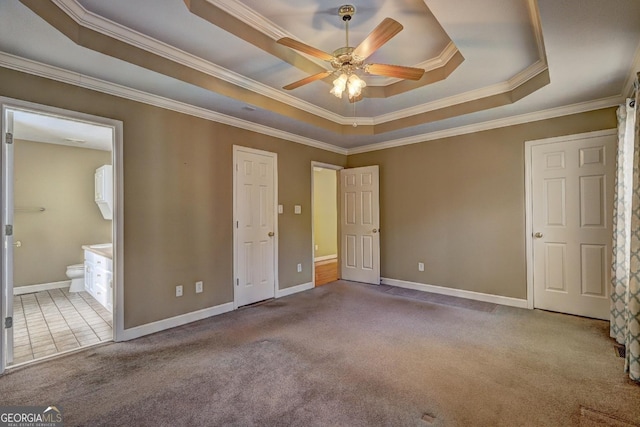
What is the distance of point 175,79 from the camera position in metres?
2.74

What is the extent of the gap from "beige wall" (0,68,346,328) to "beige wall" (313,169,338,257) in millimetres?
3516

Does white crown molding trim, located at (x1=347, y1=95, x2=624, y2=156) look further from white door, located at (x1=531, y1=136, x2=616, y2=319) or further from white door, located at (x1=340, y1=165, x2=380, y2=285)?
white door, located at (x1=340, y1=165, x2=380, y2=285)

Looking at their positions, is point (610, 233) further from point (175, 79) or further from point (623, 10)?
point (175, 79)

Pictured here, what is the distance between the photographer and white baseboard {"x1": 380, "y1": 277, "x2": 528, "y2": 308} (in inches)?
154

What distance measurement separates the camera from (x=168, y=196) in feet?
10.8

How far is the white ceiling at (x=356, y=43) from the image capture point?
2051mm

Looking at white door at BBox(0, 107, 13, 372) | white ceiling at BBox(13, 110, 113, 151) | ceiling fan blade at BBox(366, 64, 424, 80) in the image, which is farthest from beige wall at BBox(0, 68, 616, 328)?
ceiling fan blade at BBox(366, 64, 424, 80)

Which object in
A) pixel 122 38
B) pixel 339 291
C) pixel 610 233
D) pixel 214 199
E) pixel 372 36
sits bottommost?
pixel 339 291

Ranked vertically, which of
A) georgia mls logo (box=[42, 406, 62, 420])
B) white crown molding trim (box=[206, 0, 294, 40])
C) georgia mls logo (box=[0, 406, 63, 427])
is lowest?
georgia mls logo (box=[0, 406, 63, 427])

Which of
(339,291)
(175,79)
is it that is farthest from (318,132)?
(339,291)

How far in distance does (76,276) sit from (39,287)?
776 millimetres

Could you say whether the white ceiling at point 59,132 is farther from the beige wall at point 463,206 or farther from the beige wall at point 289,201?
the beige wall at point 463,206

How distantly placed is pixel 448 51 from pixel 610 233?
269 cm

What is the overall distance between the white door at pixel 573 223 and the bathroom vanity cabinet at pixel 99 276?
5332mm
